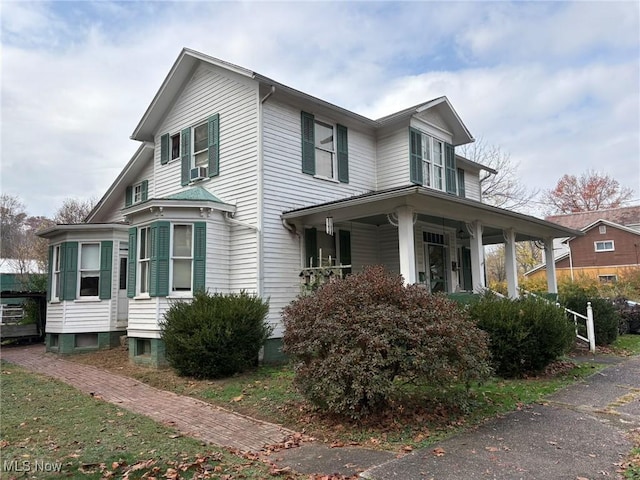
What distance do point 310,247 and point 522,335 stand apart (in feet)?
17.8

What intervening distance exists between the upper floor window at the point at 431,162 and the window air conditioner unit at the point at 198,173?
596cm

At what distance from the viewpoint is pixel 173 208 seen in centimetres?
1047

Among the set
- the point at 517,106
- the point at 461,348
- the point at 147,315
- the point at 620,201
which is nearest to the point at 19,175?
the point at 147,315

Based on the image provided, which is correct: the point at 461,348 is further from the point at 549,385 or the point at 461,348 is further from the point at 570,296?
the point at 570,296

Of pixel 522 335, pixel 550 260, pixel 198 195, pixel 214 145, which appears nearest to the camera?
pixel 522 335

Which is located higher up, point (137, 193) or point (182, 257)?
point (137, 193)

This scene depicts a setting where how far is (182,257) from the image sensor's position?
10.5 meters

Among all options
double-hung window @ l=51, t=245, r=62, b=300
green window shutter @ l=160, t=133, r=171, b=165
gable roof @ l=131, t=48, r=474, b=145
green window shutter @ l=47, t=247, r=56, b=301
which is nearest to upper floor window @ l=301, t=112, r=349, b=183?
gable roof @ l=131, t=48, r=474, b=145

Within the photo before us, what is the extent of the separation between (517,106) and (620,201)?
112 feet

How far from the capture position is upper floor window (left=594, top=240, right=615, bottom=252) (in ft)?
107

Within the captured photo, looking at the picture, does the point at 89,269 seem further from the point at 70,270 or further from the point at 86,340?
the point at 86,340

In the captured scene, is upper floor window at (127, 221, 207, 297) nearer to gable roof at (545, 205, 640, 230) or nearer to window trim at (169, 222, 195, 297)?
window trim at (169, 222, 195, 297)

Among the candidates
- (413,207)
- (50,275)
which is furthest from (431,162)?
(50,275)

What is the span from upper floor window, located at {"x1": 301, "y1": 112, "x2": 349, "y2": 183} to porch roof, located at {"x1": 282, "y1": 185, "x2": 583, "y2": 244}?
1.53 meters
